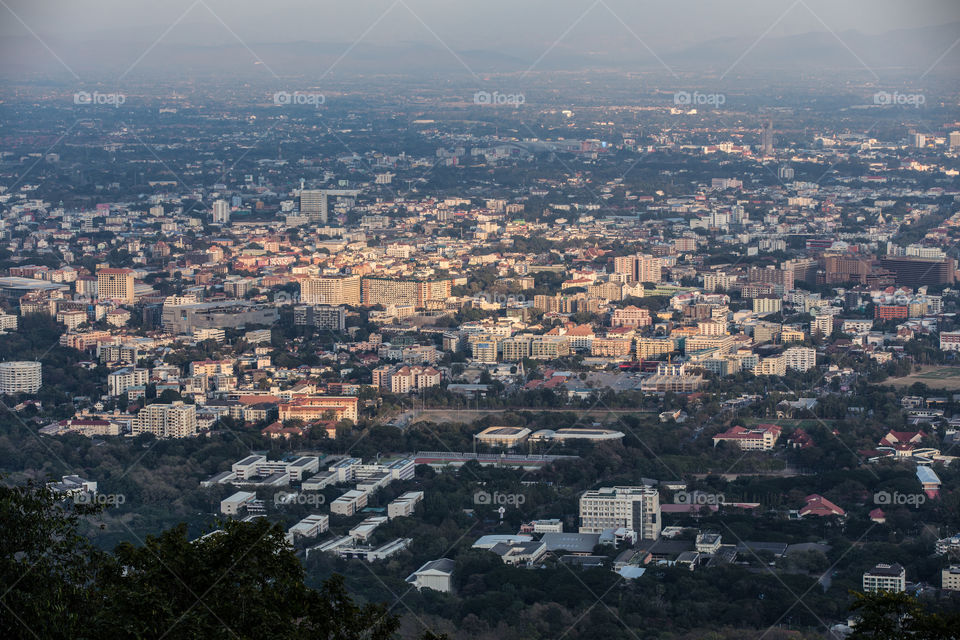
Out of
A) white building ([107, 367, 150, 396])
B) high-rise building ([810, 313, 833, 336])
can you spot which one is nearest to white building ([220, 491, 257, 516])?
white building ([107, 367, 150, 396])

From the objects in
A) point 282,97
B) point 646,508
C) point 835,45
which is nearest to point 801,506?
point 646,508

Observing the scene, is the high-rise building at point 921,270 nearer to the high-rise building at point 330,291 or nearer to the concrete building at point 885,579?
the high-rise building at point 330,291

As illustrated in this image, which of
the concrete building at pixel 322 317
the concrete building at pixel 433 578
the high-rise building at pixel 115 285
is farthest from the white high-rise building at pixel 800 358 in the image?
the high-rise building at pixel 115 285

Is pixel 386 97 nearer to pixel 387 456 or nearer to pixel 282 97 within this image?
pixel 282 97

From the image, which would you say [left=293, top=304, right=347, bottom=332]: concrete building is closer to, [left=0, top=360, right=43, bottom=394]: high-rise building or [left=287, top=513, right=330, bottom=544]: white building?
[left=0, top=360, right=43, bottom=394]: high-rise building

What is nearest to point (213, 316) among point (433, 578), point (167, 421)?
point (167, 421)

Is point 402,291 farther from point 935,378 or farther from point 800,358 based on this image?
point 935,378
